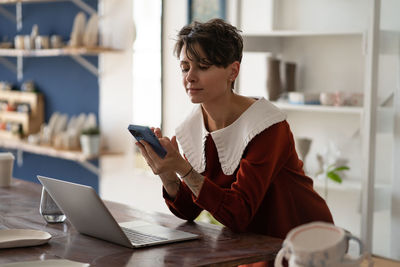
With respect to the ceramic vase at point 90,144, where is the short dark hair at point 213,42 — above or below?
above

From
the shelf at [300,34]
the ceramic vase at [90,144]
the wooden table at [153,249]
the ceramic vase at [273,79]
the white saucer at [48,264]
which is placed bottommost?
the ceramic vase at [90,144]

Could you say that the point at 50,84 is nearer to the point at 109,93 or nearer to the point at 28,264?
the point at 109,93

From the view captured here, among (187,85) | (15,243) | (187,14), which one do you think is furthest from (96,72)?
(15,243)

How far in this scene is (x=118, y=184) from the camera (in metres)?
5.04

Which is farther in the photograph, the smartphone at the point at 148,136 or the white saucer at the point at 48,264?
the smartphone at the point at 148,136

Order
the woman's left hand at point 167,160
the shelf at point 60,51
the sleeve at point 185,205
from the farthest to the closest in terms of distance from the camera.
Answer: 1. the shelf at point 60,51
2. the sleeve at point 185,205
3. the woman's left hand at point 167,160

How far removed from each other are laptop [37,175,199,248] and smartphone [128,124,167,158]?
0.22 m

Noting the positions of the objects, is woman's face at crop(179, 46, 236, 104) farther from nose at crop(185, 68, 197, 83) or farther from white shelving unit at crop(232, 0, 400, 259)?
white shelving unit at crop(232, 0, 400, 259)

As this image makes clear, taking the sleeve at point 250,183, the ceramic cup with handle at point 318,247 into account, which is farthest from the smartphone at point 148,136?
the ceramic cup with handle at point 318,247

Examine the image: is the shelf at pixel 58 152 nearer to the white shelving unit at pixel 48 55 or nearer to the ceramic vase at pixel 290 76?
the white shelving unit at pixel 48 55

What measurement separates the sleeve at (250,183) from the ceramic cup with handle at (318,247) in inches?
23.5

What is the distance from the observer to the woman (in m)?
2.00

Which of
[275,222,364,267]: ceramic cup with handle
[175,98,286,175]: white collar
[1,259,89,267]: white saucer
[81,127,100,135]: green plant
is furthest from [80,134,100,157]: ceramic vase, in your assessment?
[275,222,364,267]: ceramic cup with handle

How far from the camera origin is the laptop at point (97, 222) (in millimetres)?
1793
